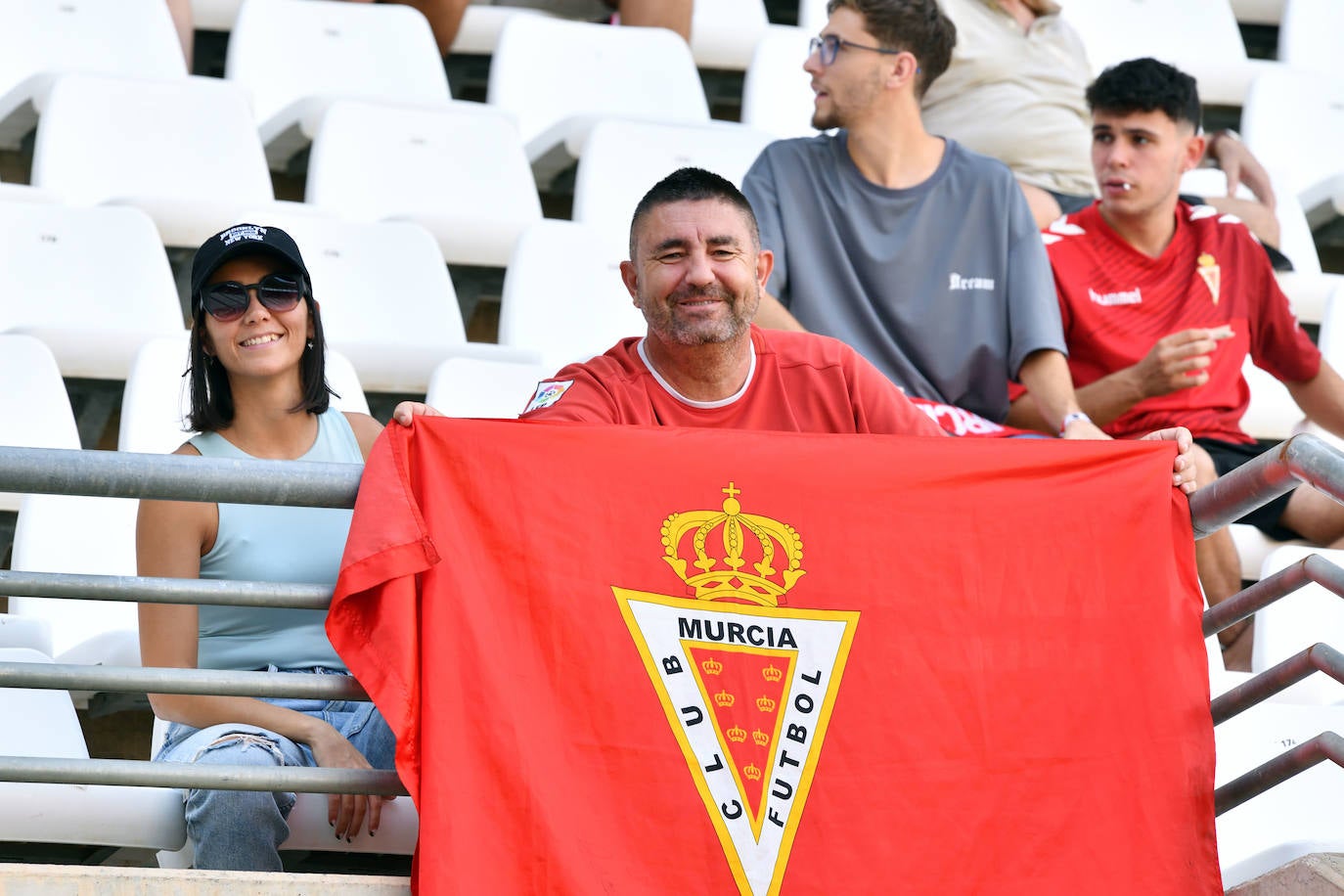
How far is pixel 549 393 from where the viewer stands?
8.51 ft

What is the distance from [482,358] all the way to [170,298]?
716 mm

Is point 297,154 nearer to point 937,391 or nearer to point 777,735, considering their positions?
point 937,391

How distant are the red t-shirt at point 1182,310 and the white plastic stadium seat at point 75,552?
7.05ft

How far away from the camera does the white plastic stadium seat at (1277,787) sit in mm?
2676

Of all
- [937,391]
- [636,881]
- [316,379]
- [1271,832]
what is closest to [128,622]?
[316,379]

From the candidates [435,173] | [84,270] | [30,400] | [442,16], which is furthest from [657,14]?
[30,400]

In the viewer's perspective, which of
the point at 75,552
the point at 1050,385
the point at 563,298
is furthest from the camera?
the point at 563,298

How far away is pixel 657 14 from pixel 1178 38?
1.91m

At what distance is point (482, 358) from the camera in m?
3.63

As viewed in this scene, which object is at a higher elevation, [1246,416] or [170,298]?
[170,298]

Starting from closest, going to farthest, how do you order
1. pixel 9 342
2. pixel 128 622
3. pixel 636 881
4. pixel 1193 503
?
pixel 636 881 → pixel 1193 503 → pixel 128 622 → pixel 9 342

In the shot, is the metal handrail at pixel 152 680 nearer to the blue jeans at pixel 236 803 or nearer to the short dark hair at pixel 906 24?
the blue jeans at pixel 236 803

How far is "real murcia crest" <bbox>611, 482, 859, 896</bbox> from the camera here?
82.7 inches

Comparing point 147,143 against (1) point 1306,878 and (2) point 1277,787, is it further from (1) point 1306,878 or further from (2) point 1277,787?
(1) point 1306,878
